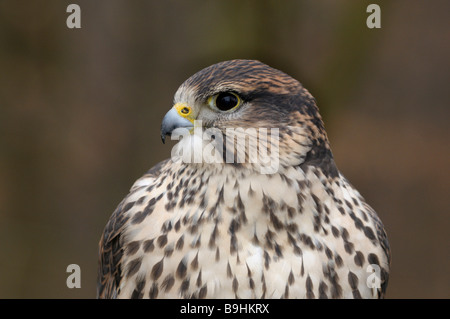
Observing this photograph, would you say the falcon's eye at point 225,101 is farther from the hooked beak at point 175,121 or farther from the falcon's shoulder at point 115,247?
the falcon's shoulder at point 115,247

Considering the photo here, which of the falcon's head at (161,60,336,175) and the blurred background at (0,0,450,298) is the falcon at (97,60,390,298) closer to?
the falcon's head at (161,60,336,175)

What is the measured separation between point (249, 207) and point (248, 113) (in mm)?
409

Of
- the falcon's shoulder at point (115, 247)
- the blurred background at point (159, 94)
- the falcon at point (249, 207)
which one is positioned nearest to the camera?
→ the falcon at point (249, 207)

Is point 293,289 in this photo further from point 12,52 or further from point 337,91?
point 12,52

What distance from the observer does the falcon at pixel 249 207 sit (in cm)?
247

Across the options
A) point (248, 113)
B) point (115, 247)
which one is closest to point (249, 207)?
point (248, 113)

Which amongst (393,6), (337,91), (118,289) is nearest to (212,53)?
(337,91)

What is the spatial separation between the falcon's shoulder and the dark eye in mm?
573

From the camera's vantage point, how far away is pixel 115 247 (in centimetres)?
283

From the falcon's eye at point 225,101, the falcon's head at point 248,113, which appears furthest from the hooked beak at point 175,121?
the falcon's eye at point 225,101

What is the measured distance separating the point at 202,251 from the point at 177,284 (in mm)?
191

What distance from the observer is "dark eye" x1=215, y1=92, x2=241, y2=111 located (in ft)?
8.32

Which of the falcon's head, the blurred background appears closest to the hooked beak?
the falcon's head
